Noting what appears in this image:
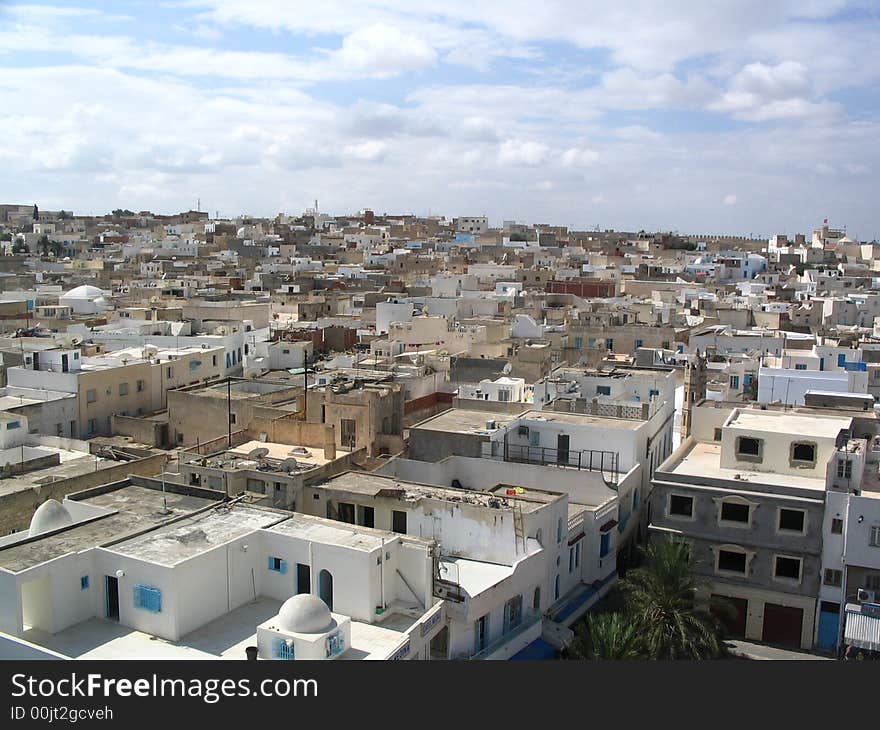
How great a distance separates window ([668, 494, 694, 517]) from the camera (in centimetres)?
1838

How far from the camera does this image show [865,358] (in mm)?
30469

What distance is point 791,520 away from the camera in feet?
57.8

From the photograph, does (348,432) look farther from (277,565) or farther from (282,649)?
(282,649)

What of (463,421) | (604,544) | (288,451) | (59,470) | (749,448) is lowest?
(604,544)

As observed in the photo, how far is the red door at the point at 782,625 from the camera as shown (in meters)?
17.8

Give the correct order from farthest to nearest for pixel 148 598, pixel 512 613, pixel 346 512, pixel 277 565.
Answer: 1. pixel 346 512
2. pixel 512 613
3. pixel 277 565
4. pixel 148 598

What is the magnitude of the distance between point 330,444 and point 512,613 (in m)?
6.32

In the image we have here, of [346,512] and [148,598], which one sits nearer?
[148,598]

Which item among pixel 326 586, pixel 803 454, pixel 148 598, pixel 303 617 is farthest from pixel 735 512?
pixel 148 598

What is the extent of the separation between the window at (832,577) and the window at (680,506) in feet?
8.71

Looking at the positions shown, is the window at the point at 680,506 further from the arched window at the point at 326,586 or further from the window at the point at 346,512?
the arched window at the point at 326,586

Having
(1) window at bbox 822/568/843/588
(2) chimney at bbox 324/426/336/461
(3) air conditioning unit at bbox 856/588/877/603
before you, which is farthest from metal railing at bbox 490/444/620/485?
(3) air conditioning unit at bbox 856/588/877/603

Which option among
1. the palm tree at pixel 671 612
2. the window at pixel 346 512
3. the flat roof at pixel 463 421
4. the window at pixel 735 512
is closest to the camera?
the palm tree at pixel 671 612

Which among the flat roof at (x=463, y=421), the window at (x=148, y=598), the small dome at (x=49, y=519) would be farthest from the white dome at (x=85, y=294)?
the window at (x=148, y=598)
